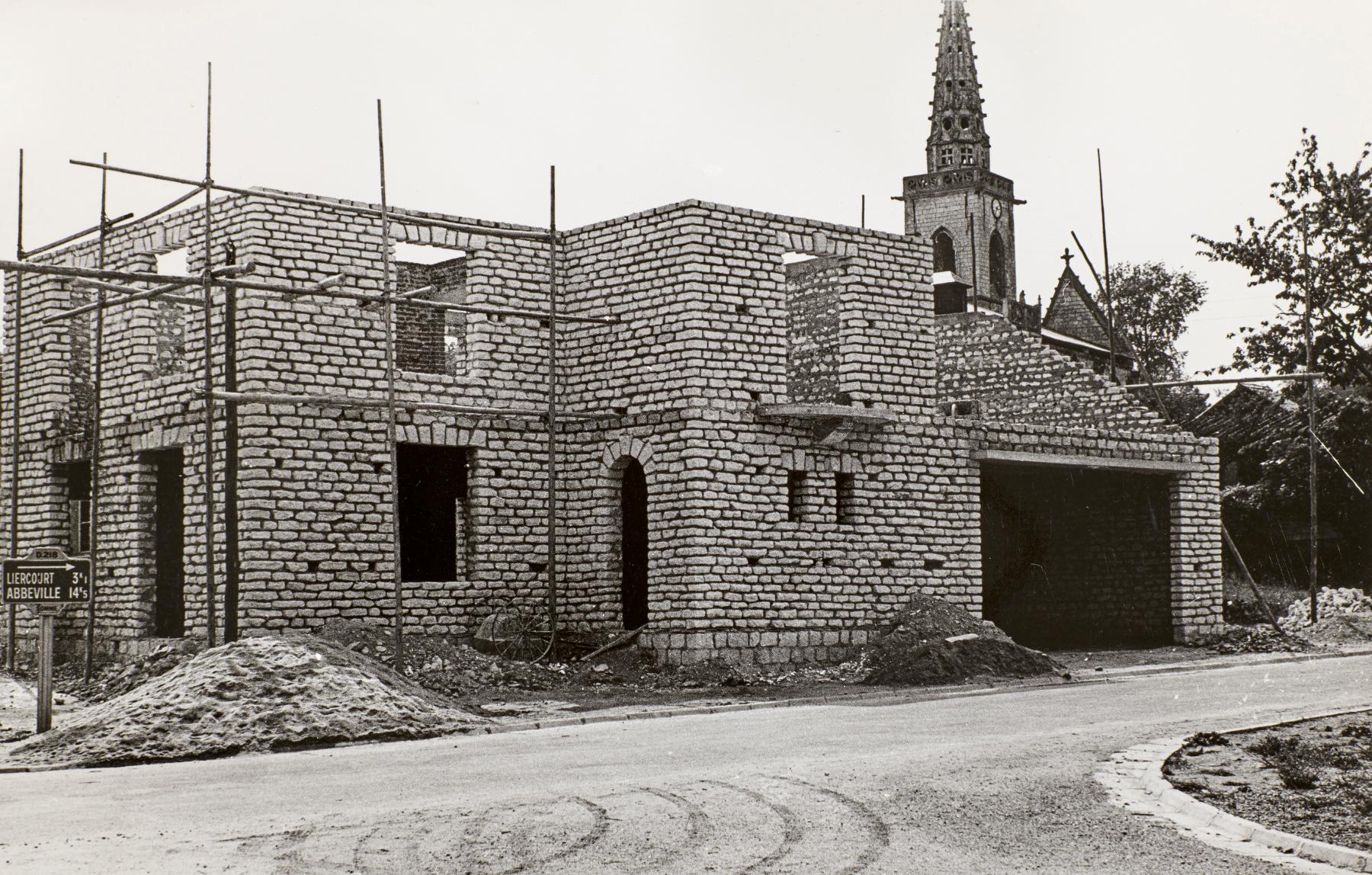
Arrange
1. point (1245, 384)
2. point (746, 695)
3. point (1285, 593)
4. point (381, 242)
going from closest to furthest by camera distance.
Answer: point (746, 695)
point (381, 242)
point (1285, 593)
point (1245, 384)

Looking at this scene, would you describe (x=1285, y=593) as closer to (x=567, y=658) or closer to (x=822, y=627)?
(x=822, y=627)

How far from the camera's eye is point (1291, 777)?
9414 mm

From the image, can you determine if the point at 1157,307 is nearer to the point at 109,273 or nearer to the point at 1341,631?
the point at 1341,631

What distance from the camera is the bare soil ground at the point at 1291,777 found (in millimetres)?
8078

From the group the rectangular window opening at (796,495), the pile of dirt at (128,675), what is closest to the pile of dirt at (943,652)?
the rectangular window opening at (796,495)

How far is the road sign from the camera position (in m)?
12.7

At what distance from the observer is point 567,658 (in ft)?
61.9

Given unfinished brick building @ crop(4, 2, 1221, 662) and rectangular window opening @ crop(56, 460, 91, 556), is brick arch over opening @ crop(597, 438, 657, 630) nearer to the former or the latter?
unfinished brick building @ crop(4, 2, 1221, 662)

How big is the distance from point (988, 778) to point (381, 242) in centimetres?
1130

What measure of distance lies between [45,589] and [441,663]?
526cm

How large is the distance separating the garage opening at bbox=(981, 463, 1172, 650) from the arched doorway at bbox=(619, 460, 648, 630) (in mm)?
6914

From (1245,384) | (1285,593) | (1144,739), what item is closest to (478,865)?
(1144,739)

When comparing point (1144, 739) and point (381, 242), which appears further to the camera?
point (381, 242)

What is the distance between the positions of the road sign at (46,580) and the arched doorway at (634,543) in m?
7.74
